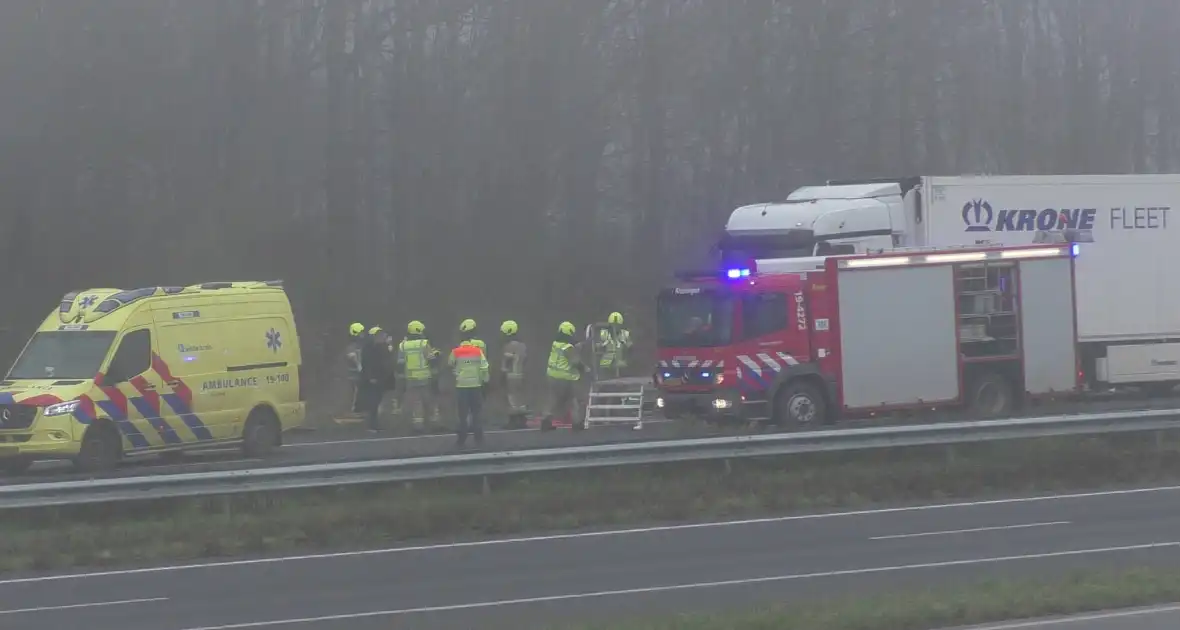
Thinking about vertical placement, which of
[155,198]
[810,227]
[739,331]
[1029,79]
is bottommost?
[739,331]

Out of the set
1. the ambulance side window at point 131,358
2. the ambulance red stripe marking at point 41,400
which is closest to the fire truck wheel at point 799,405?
the ambulance side window at point 131,358

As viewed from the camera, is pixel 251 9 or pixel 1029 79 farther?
pixel 1029 79

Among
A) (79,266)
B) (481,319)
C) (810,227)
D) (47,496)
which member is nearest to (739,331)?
(810,227)

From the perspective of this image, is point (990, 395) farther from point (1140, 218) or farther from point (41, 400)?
point (41, 400)

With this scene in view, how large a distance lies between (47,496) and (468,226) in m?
28.0

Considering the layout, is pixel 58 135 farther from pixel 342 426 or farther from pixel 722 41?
pixel 722 41

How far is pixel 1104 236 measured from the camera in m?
25.2

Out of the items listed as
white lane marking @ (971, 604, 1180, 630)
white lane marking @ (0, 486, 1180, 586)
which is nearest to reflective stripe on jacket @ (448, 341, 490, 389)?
white lane marking @ (0, 486, 1180, 586)

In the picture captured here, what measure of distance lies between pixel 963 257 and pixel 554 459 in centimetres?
908

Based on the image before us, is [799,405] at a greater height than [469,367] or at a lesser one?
lesser

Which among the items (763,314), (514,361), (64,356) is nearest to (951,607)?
(763,314)

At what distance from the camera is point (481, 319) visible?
39531 mm

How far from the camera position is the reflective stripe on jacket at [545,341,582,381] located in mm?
23688

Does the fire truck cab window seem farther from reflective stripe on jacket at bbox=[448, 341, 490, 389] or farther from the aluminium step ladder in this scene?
reflective stripe on jacket at bbox=[448, 341, 490, 389]
